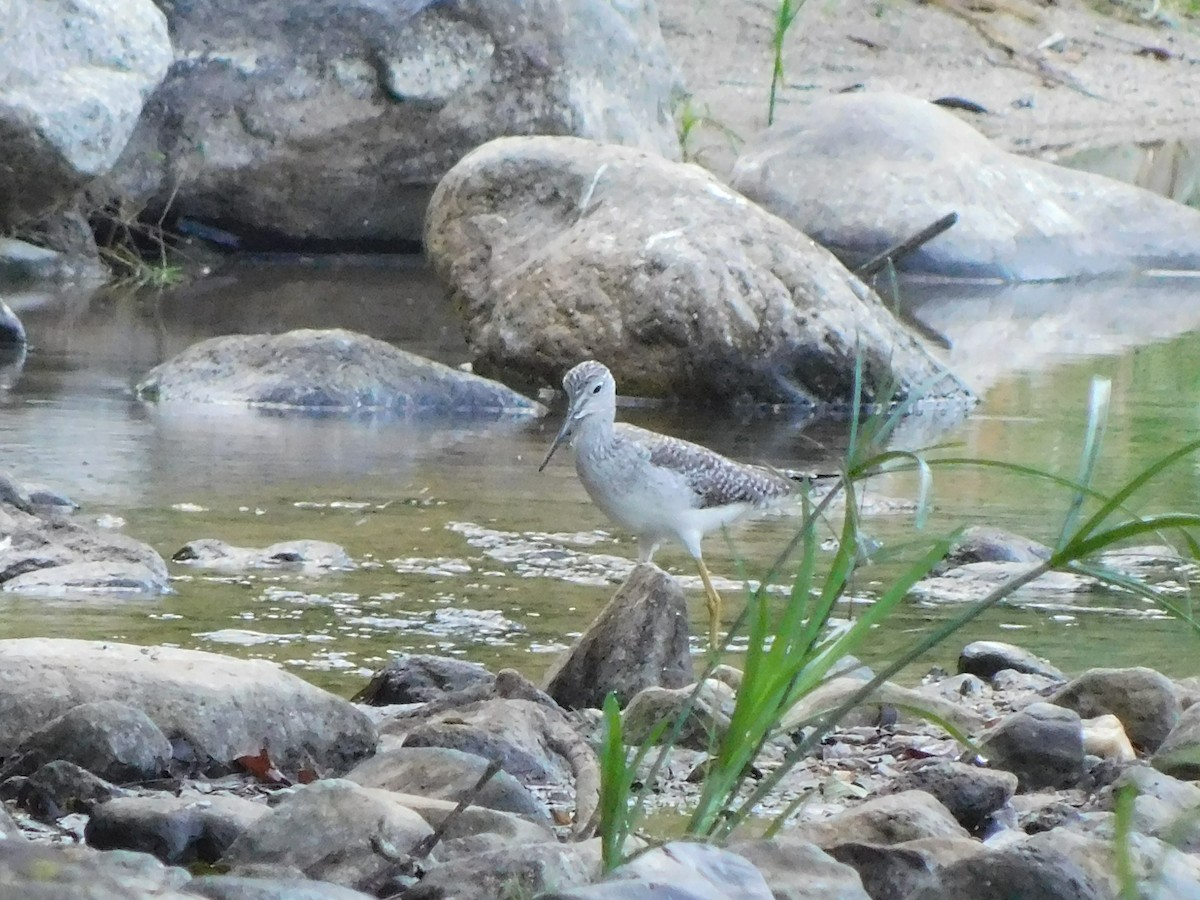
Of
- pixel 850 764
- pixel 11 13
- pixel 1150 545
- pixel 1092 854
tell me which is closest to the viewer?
pixel 1092 854

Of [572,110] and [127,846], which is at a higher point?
[572,110]

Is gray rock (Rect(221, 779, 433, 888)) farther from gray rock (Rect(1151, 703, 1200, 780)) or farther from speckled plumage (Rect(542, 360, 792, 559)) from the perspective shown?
speckled plumage (Rect(542, 360, 792, 559))

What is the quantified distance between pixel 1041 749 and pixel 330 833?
1.70 m

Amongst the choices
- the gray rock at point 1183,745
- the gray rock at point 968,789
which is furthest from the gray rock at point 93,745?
the gray rock at point 1183,745

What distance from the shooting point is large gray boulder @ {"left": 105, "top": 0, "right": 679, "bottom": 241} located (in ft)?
51.3

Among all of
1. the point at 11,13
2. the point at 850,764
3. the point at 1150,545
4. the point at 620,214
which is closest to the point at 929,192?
the point at 620,214

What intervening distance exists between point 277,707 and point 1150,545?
13.1 ft

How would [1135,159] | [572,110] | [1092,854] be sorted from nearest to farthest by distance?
[1092,854], [572,110], [1135,159]

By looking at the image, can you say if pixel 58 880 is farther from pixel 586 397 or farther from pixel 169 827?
pixel 586 397

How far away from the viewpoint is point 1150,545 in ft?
23.9

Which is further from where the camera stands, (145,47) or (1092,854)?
(145,47)

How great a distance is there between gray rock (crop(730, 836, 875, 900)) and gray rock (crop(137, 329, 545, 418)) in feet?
22.4

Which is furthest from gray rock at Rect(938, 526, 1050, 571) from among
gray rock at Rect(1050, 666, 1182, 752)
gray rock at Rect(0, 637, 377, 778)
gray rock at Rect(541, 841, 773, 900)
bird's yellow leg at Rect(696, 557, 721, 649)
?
gray rock at Rect(541, 841, 773, 900)

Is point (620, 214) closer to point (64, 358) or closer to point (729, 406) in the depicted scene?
point (729, 406)
